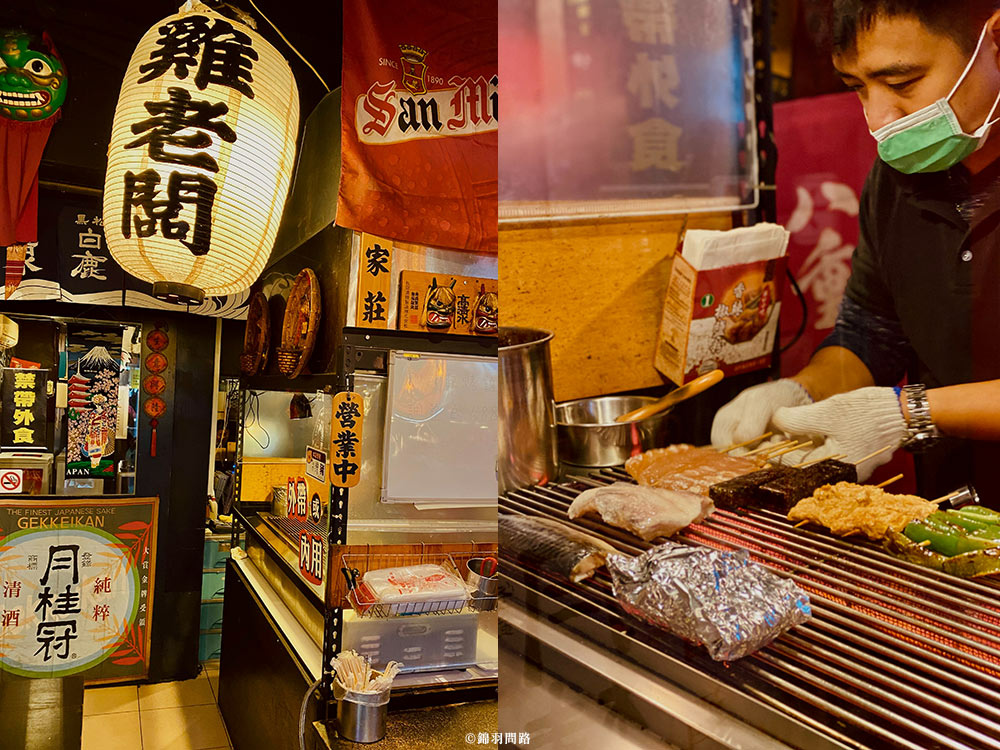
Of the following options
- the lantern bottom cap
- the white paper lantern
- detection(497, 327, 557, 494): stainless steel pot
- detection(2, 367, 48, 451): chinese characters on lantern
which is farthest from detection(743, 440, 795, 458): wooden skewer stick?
detection(2, 367, 48, 451): chinese characters on lantern

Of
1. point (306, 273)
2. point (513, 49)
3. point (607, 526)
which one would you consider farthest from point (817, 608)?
point (306, 273)

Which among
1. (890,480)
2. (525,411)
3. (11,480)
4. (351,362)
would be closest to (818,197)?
(890,480)

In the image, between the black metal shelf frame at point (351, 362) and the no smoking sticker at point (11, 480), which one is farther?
the no smoking sticker at point (11, 480)

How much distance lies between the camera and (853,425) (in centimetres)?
96

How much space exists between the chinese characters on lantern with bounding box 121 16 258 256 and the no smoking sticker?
6.85 ft

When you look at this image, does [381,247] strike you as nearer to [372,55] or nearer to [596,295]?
[372,55]

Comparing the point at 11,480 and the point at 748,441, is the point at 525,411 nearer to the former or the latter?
the point at 748,441

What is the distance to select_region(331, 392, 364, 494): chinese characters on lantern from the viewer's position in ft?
9.17

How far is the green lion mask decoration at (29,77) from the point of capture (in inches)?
129

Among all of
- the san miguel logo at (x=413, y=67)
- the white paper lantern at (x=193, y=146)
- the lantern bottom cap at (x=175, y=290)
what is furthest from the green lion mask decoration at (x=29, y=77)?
the san miguel logo at (x=413, y=67)

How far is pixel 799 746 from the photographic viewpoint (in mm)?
871

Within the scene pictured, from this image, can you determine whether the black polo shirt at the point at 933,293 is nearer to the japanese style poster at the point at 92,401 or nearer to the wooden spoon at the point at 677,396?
the wooden spoon at the point at 677,396

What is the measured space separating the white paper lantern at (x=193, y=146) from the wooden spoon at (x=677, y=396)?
2.00 metres

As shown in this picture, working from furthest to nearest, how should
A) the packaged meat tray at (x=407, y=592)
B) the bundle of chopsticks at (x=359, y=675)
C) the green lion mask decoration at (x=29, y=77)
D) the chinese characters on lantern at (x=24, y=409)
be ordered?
1. the chinese characters on lantern at (x=24, y=409)
2. the green lion mask decoration at (x=29, y=77)
3. the packaged meat tray at (x=407, y=592)
4. the bundle of chopsticks at (x=359, y=675)
